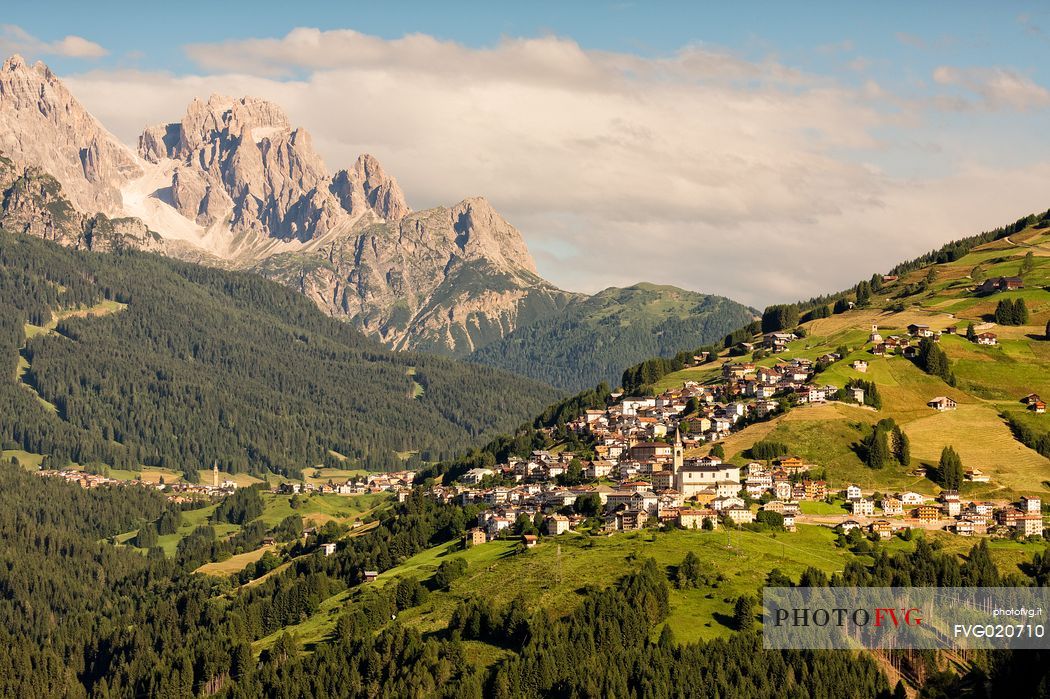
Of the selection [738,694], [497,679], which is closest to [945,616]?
[738,694]

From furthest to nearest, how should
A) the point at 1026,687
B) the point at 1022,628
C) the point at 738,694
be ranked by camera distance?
the point at 1022,628
the point at 738,694
the point at 1026,687

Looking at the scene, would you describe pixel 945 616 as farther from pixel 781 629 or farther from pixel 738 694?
pixel 738 694

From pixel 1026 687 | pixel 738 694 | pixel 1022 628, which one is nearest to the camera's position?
pixel 1026 687

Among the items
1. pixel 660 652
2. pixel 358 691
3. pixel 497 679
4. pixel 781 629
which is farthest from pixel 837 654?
pixel 358 691

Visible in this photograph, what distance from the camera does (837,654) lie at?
18525 cm

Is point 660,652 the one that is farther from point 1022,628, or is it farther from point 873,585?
point 1022,628

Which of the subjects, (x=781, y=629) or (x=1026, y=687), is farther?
(x=781, y=629)

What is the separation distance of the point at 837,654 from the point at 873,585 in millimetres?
17590

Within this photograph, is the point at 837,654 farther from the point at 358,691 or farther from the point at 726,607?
the point at 358,691

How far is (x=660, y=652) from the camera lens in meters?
187

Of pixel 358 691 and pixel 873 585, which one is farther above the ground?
pixel 873 585

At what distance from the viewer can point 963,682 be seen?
180625mm

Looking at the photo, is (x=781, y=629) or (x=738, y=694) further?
(x=781, y=629)

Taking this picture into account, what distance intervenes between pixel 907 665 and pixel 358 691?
227 feet
